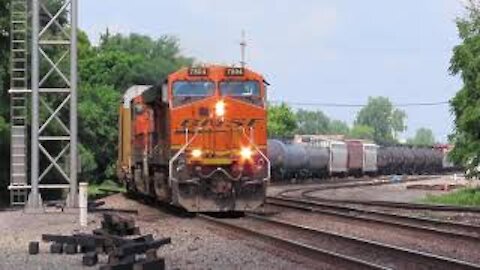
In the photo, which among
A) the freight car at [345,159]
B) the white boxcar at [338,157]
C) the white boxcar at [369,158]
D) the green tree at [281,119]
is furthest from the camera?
the green tree at [281,119]

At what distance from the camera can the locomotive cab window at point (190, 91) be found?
2180cm

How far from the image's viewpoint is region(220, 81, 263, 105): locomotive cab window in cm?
2203

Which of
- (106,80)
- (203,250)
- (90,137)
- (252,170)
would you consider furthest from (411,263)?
(106,80)

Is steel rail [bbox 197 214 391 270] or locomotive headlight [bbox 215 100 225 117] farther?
locomotive headlight [bbox 215 100 225 117]

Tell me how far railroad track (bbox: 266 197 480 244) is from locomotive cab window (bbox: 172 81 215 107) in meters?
4.73

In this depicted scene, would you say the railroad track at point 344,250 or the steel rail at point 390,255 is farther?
the railroad track at point 344,250

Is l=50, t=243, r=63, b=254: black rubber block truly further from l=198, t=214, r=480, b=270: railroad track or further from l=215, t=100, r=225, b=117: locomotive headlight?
l=215, t=100, r=225, b=117: locomotive headlight

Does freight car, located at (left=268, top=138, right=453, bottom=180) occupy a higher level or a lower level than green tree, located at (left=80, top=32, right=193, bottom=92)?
lower

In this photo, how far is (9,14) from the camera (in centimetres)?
2827

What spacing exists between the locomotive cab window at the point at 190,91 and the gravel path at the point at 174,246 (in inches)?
115

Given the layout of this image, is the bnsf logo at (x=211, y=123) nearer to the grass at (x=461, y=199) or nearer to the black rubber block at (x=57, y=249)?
the black rubber block at (x=57, y=249)

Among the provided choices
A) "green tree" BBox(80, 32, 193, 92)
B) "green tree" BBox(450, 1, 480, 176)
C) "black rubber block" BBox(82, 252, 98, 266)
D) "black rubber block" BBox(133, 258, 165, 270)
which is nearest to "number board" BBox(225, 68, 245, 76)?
"black rubber block" BBox(82, 252, 98, 266)

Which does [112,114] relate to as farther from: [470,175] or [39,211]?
[39,211]

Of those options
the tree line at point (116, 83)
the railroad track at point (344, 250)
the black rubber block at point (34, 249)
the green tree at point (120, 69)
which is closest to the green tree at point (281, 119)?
the tree line at point (116, 83)
